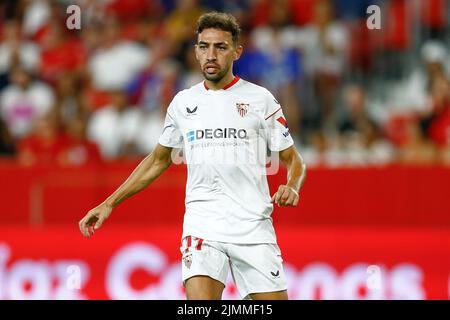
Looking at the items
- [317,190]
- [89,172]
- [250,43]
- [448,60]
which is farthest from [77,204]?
[448,60]

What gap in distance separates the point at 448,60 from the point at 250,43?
8.31 ft

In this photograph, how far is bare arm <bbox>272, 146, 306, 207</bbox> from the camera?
6.12 m

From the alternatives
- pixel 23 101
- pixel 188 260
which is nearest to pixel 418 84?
pixel 23 101

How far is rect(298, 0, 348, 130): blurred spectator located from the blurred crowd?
0.05ft

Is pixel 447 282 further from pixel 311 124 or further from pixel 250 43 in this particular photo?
pixel 250 43

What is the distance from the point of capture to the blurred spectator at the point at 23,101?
13.6m

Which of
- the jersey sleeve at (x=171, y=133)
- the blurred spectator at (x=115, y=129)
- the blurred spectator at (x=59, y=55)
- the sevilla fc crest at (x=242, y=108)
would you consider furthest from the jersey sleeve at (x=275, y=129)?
the blurred spectator at (x=59, y=55)

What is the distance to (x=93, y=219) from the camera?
267 inches

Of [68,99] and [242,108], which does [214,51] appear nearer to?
[242,108]

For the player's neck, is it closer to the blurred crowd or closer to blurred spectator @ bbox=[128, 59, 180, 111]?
the blurred crowd

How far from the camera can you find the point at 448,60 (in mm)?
13812

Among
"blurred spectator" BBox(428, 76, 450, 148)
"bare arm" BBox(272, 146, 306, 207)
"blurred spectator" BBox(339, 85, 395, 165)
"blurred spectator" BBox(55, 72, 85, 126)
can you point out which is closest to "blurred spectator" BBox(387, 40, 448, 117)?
"blurred spectator" BBox(428, 76, 450, 148)

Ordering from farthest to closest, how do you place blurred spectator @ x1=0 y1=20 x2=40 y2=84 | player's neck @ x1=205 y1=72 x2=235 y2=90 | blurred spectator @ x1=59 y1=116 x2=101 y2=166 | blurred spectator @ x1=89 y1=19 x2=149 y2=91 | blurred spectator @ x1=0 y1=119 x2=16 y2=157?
blurred spectator @ x1=0 y1=20 x2=40 y2=84, blurred spectator @ x1=89 y1=19 x2=149 y2=91, blurred spectator @ x1=0 y1=119 x2=16 y2=157, blurred spectator @ x1=59 y1=116 x2=101 y2=166, player's neck @ x1=205 y1=72 x2=235 y2=90
